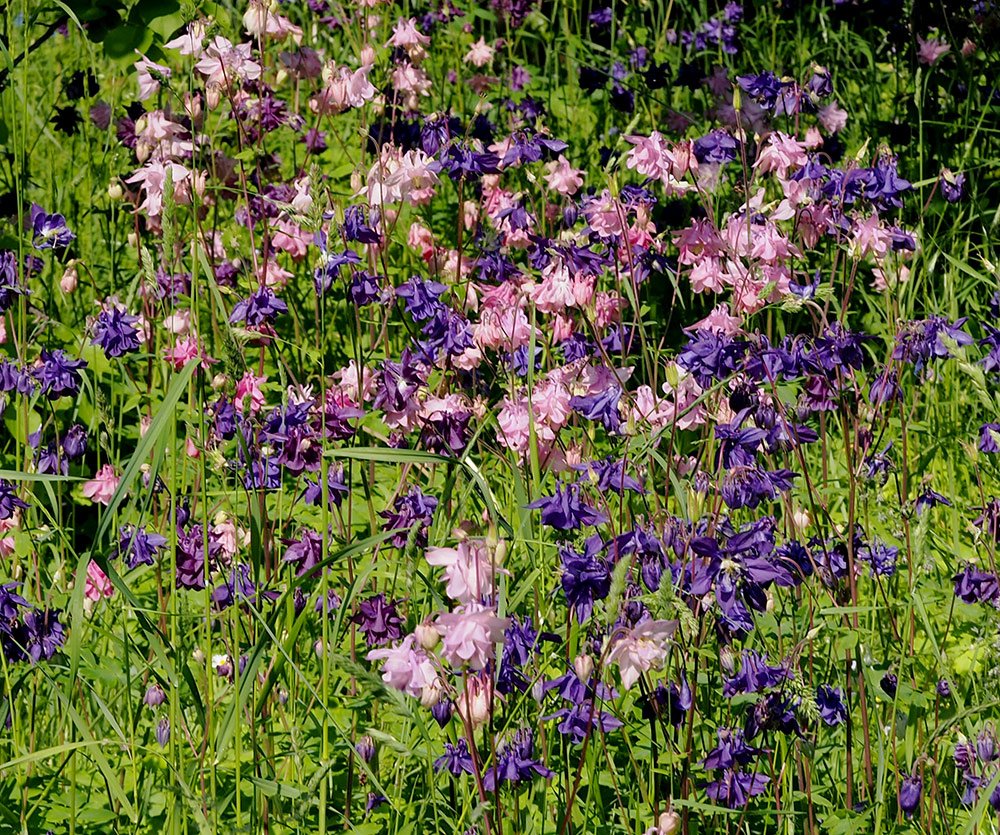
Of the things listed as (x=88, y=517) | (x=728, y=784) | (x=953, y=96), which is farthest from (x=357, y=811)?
(x=953, y=96)

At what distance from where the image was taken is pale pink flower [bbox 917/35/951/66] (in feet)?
15.6

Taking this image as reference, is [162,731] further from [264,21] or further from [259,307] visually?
[264,21]

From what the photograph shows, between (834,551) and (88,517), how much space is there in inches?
84.7

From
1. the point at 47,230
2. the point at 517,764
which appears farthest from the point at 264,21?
the point at 517,764

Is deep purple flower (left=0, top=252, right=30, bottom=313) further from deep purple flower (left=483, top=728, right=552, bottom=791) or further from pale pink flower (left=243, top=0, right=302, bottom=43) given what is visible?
deep purple flower (left=483, top=728, right=552, bottom=791)

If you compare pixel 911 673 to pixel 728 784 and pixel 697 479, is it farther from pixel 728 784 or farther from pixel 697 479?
pixel 697 479

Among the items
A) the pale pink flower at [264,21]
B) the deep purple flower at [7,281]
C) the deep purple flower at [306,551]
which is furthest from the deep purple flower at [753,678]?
the pale pink flower at [264,21]

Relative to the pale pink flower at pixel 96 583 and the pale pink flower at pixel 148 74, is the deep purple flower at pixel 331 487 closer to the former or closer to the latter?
the pale pink flower at pixel 96 583

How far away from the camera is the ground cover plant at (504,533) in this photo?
1808 millimetres

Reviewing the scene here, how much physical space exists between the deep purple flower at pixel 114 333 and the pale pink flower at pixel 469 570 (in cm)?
144

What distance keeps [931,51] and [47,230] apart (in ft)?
10.6

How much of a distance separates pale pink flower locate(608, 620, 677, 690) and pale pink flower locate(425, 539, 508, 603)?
24 cm

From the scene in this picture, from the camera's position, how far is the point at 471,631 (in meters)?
1.50

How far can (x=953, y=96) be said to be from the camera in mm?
4996
